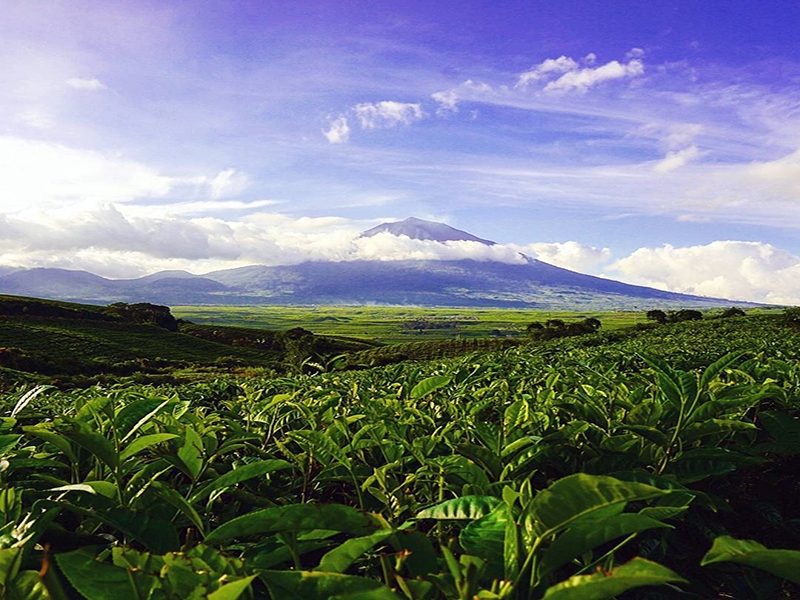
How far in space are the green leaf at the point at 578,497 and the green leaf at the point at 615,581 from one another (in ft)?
0.36

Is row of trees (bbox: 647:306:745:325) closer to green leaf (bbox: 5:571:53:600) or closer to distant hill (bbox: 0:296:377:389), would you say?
distant hill (bbox: 0:296:377:389)

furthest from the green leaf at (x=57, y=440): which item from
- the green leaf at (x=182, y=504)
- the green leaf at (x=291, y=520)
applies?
the green leaf at (x=291, y=520)

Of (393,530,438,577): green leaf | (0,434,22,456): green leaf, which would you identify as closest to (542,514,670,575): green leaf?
(393,530,438,577): green leaf

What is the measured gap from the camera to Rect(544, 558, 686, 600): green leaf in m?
0.64

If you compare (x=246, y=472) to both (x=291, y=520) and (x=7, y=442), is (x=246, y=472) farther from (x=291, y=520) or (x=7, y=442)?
(x=7, y=442)

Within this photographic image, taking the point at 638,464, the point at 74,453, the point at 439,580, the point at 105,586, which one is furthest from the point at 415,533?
the point at 74,453

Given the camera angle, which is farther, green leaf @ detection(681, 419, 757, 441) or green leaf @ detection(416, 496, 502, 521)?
green leaf @ detection(681, 419, 757, 441)

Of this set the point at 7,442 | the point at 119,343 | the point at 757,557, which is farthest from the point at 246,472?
the point at 119,343

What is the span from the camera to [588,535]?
2.76 feet

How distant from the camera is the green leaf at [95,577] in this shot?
0.82 metres

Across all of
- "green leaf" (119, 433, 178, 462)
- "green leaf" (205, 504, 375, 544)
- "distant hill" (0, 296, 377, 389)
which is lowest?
"distant hill" (0, 296, 377, 389)

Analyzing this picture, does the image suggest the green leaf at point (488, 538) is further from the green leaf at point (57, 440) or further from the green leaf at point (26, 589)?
the green leaf at point (57, 440)

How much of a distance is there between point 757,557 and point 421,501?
3.04 feet

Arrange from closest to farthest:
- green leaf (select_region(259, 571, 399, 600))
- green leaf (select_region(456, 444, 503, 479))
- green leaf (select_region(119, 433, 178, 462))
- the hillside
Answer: green leaf (select_region(259, 571, 399, 600)) < green leaf (select_region(119, 433, 178, 462)) < green leaf (select_region(456, 444, 503, 479)) < the hillside
